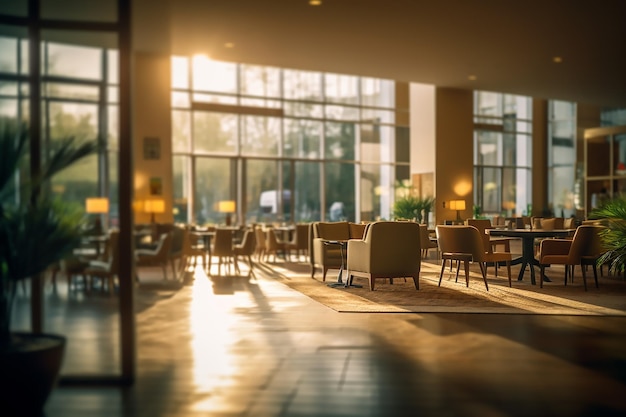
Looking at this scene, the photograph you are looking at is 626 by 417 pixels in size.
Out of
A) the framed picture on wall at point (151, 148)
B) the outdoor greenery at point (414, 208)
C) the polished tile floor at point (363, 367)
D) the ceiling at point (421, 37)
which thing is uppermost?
the ceiling at point (421, 37)

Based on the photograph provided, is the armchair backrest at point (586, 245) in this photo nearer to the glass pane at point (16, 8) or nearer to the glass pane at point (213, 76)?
the glass pane at point (16, 8)

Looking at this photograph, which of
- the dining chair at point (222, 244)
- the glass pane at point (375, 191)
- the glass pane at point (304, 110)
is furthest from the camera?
the glass pane at point (375, 191)

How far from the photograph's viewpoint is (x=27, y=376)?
3537 mm

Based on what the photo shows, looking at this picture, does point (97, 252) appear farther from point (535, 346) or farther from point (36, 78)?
point (535, 346)

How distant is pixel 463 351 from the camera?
17.4 ft

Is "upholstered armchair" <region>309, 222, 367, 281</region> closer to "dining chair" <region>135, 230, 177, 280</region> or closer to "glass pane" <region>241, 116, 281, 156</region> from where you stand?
"dining chair" <region>135, 230, 177, 280</region>

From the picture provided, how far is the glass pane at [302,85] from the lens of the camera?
19153mm

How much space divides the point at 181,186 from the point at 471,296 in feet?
34.4

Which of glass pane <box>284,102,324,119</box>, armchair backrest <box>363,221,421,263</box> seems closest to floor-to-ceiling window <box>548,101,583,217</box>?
glass pane <box>284,102,324,119</box>

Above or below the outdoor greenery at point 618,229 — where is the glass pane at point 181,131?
above

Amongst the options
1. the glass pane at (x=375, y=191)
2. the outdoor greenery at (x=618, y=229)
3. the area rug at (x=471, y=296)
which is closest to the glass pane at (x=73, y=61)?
the area rug at (x=471, y=296)

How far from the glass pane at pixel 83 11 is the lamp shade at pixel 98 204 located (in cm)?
111

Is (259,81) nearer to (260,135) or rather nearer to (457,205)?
(260,135)

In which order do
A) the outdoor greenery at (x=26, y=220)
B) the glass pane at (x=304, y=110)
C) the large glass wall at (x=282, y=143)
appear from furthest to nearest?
the glass pane at (x=304, y=110), the large glass wall at (x=282, y=143), the outdoor greenery at (x=26, y=220)
